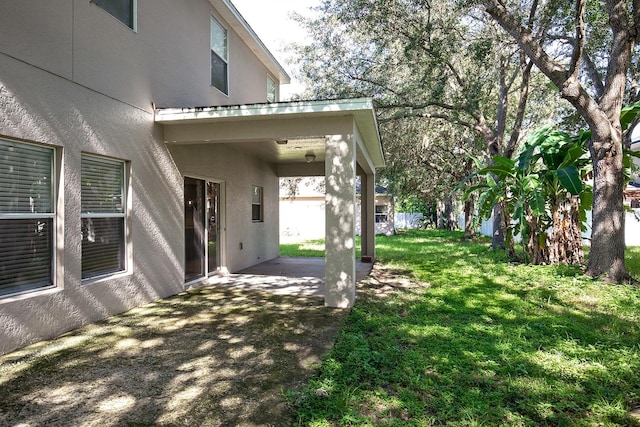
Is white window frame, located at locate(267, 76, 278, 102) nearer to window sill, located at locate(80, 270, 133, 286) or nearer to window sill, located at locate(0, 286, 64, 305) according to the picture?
window sill, located at locate(80, 270, 133, 286)

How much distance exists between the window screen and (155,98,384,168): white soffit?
1176mm

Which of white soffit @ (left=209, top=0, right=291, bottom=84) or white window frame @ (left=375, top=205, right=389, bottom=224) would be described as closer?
white soffit @ (left=209, top=0, right=291, bottom=84)

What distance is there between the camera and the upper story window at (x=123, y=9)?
5214mm

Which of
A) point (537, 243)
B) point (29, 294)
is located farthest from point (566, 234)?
point (29, 294)

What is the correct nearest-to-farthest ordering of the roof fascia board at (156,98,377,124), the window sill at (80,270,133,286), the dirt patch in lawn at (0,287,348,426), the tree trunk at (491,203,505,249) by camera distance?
the dirt patch in lawn at (0,287,348,426) → the window sill at (80,270,133,286) → the roof fascia board at (156,98,377,124) → the tree trunk at (491,203,505,249)

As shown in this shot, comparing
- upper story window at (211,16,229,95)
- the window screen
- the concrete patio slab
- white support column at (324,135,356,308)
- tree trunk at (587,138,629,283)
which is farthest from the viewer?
upper story window at (211,16,229,95)

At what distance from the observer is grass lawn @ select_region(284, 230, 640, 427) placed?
9.45ft

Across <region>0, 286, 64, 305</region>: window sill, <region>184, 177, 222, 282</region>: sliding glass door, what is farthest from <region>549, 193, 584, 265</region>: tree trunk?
<region>0, 286, 64, 305</region>: window sill

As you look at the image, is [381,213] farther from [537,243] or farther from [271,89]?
[537,243]

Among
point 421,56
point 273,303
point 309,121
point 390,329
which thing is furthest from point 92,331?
point 421,56

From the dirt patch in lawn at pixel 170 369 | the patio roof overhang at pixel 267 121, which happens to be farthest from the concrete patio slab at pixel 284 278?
the patio roof overhang at pixel 267 121

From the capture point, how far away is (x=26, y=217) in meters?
4.16

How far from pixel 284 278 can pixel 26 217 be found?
5239 millimetres

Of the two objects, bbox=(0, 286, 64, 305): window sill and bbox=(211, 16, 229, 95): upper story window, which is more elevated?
bbox=(211, 16, 229, 95): upper story window
